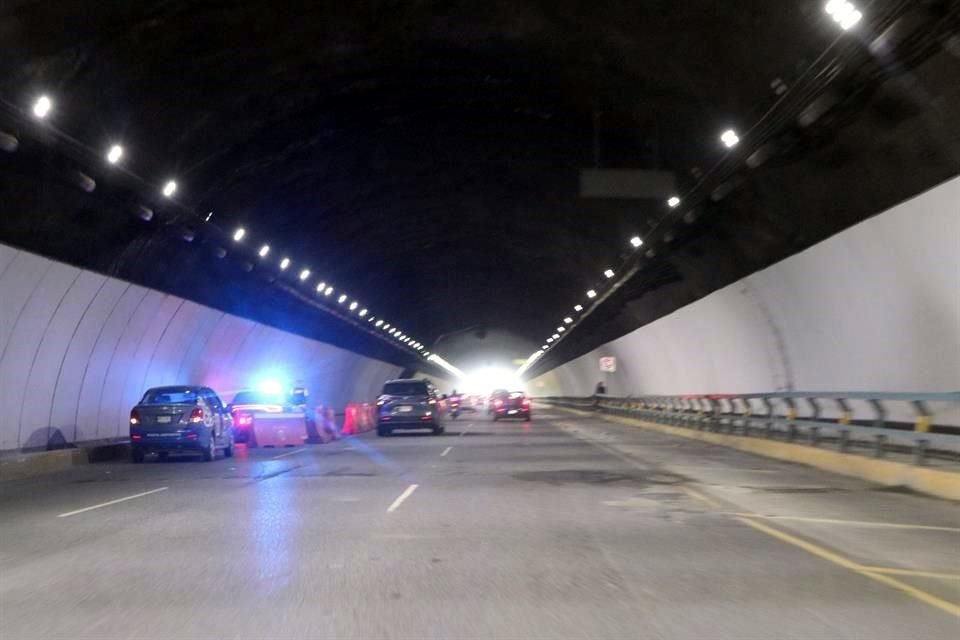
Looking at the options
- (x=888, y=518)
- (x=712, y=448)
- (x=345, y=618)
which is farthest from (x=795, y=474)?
(x=345, y=618)

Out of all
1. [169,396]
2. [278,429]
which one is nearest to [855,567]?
[169,396]

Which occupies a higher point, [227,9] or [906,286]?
[227,9]

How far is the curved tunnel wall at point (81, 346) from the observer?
26500 mm

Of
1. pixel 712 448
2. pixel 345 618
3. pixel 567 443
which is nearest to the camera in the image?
pixel 345 618

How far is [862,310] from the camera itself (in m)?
26.1

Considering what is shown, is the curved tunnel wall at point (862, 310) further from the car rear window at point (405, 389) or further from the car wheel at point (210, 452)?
the car wheel at point (210, 452)

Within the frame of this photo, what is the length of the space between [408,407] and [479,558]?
31589mm

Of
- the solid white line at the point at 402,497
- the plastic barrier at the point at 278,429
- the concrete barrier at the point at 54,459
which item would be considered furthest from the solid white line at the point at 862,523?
the plastic barrier at the point at 278,429

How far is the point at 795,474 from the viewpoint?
23.5 meters

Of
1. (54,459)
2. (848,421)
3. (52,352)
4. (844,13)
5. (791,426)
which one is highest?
(844,13)

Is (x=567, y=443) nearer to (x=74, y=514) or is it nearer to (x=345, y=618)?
(x=74, y=514)

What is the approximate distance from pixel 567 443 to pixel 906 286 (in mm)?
16222

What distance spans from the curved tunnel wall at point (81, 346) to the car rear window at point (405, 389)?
682cm

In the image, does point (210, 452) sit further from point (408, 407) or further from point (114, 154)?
point (408, 407)
